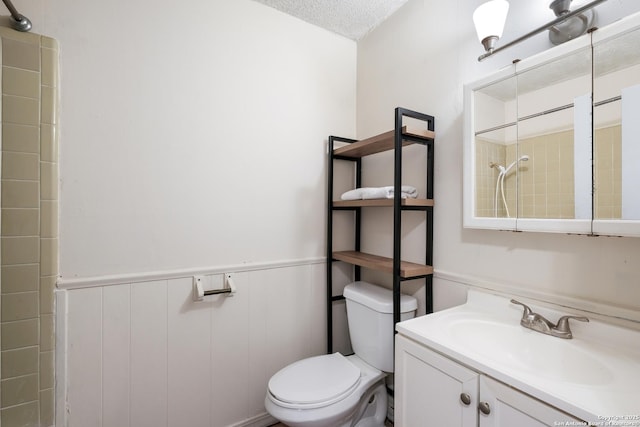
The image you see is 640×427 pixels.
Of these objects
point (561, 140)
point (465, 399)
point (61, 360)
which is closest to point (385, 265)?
point (465, 399)

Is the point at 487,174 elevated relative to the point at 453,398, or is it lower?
elevated

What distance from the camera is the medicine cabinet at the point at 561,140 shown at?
2.81 feet

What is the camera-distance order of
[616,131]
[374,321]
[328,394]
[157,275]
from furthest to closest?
[374,321], [157,275], [328,394], [616,131]

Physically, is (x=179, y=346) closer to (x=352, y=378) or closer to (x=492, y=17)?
(x=352, y=378)

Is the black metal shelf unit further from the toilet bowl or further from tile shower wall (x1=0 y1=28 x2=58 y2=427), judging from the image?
tile shower wall (x1=0 y1=28 x2=58 y2=427)

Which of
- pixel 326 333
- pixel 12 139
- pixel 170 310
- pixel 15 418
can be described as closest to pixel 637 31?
pixel 326 333

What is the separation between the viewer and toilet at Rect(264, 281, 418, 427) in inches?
46.9

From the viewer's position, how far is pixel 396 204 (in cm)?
130

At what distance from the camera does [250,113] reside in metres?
1.57

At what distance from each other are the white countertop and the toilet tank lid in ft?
0.85

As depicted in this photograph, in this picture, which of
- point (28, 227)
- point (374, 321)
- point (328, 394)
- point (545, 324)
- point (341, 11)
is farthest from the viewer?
point (341, 11)

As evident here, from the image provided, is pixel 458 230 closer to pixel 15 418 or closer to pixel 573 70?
pixel 573 70

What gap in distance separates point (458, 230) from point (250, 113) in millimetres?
1222

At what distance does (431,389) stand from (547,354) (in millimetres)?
392
